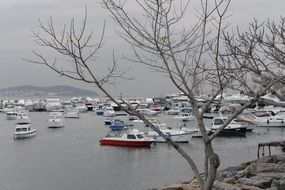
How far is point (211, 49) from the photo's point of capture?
26.6ft

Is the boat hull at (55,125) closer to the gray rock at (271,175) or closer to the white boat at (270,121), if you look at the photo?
the white boat at (270,121)

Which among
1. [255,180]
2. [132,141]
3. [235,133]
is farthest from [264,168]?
[235,133]

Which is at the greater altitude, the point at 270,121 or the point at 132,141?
the point at 270,121

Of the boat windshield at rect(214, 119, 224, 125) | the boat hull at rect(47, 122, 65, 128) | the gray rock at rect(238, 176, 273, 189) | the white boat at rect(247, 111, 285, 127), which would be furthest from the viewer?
the boat hull at rect(47, 122, 65, 128)

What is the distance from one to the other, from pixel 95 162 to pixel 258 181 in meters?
28.2

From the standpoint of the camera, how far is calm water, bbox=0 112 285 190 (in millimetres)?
34094

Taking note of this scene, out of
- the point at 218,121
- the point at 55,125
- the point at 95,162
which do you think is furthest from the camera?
the point at 55,125

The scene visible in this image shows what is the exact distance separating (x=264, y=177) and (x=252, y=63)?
8232 mm

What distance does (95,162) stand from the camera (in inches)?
1720

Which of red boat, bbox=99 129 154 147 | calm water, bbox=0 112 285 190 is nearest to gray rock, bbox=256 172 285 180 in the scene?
calm water, bbox=0 112 285 190

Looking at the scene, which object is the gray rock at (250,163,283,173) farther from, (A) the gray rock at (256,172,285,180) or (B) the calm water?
(B) the calm water

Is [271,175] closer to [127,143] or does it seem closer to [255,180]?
[255,180]

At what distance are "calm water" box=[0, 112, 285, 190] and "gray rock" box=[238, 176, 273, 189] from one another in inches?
581

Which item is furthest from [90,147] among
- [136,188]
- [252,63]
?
[252,63]
